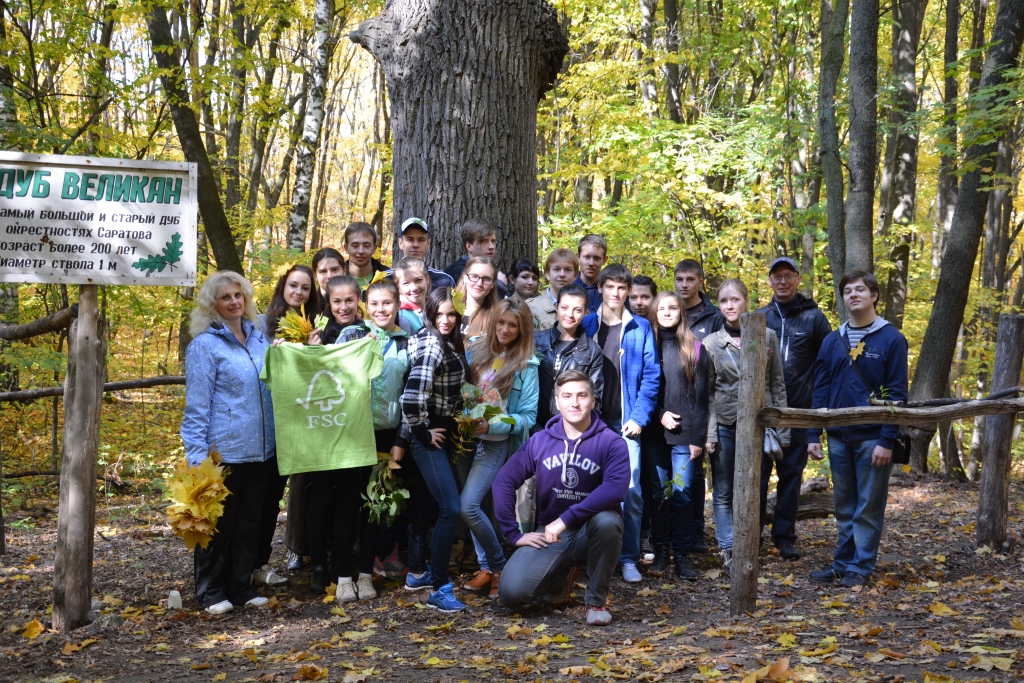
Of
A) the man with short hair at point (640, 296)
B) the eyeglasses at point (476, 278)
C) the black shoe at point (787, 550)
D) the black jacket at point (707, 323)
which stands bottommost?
the black shoe at point (787, 550)

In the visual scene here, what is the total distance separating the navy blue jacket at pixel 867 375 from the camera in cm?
531

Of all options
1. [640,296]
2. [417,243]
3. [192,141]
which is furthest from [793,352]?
[192,141]

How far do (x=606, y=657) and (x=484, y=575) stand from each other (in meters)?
1.37

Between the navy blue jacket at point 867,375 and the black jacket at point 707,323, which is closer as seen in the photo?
the navy blue jacket at point 867,375

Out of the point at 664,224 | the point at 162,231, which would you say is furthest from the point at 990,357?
the point at 162,231

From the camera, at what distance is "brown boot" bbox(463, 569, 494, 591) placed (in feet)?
16.4

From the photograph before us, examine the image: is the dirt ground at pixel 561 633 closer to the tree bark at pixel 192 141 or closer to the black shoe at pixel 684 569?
the black shoe at pixel 684 569

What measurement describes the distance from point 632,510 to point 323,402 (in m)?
2.25

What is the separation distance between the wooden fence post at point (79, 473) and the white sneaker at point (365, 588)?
1.51 metres

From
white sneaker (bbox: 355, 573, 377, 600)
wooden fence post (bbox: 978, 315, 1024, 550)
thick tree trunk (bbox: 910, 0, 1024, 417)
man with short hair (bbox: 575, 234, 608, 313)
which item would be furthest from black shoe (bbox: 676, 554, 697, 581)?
thick tree trunk (bbox: 910, 0, 1024, 417)

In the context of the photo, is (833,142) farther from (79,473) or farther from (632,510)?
(79,473)

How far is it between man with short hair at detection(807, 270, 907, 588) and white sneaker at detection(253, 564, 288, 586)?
3.64m

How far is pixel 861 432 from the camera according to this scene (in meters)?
5.33

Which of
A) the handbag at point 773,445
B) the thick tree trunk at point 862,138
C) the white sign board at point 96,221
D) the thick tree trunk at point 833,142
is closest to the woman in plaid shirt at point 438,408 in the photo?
the white sign board at point 96,221
